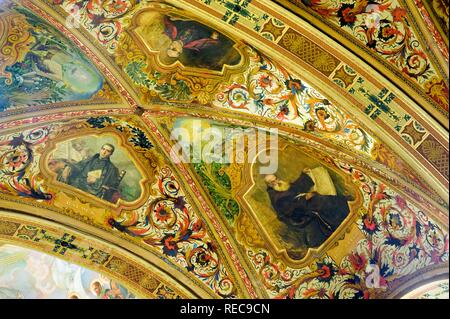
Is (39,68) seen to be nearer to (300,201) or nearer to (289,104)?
(289,104)

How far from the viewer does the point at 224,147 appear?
10945mm

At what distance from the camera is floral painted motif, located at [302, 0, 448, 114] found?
25.5 ft

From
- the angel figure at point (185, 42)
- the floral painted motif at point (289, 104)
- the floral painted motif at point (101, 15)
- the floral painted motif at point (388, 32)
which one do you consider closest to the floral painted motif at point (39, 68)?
the floral painted motif at point (101, 15)

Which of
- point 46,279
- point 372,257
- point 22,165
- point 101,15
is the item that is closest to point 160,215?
point 22,165

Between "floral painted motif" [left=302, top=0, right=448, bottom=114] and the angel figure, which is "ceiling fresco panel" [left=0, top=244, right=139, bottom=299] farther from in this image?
"floral painted motif" [left=302, top=0, right=448, bottom=114]

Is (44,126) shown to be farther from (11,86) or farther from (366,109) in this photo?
(366,109)

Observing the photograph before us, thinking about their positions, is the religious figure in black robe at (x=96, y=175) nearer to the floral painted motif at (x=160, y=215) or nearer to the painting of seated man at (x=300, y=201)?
the floral painted motif at (x=160, y=215)

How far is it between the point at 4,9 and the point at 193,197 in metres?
4.33

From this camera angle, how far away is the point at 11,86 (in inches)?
387

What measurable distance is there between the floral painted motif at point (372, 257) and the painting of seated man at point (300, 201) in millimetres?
341

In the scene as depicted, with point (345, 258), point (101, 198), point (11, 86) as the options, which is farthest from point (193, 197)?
point (11, 86)

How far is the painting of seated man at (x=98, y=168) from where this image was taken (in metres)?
11.0

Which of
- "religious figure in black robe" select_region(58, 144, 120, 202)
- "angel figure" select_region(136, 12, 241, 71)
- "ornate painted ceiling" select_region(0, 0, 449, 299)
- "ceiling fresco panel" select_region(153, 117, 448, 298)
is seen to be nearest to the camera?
"ornate painted ceiling" select_region(0, 0, 449, 299)

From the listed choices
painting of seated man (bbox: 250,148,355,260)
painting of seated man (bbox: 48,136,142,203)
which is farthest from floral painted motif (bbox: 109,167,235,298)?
painting of seated man (bbox: 250,148,355,260)
